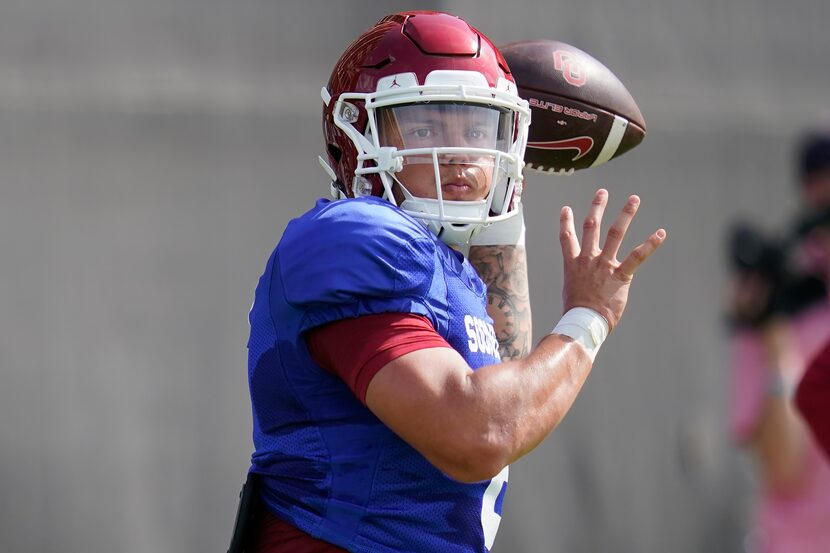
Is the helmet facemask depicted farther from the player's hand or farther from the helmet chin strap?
the player's hand

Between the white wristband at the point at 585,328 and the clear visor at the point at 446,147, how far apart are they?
0.27 metres

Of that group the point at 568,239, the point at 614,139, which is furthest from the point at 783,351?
the point at 568,239

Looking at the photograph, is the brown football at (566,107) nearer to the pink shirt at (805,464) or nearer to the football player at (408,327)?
the football player at (408,327)

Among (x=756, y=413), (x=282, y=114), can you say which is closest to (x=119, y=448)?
(x=282, y=114)

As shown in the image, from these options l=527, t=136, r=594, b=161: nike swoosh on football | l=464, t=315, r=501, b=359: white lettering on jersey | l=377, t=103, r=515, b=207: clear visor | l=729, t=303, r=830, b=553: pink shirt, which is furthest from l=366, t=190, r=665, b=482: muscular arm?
l=729, t=303, r=830, b=553: pink shirt

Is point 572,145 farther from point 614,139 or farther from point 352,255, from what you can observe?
point 352,255

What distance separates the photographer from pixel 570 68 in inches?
88.4

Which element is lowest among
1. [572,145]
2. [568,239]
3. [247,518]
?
[247,518]

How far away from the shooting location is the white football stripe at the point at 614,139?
7.52 ft

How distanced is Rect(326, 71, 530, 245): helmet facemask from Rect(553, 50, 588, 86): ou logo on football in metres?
0.40

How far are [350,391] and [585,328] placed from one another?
14.1 inches

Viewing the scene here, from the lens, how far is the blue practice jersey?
151 centimetres

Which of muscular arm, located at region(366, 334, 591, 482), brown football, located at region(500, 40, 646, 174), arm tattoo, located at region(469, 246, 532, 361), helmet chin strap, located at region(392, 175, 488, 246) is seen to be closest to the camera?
muscular arm, located at region(366, 334, 591, 482)

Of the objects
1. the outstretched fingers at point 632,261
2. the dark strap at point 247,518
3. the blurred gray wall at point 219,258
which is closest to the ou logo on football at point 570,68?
the outstretched fingers at point 632,261
